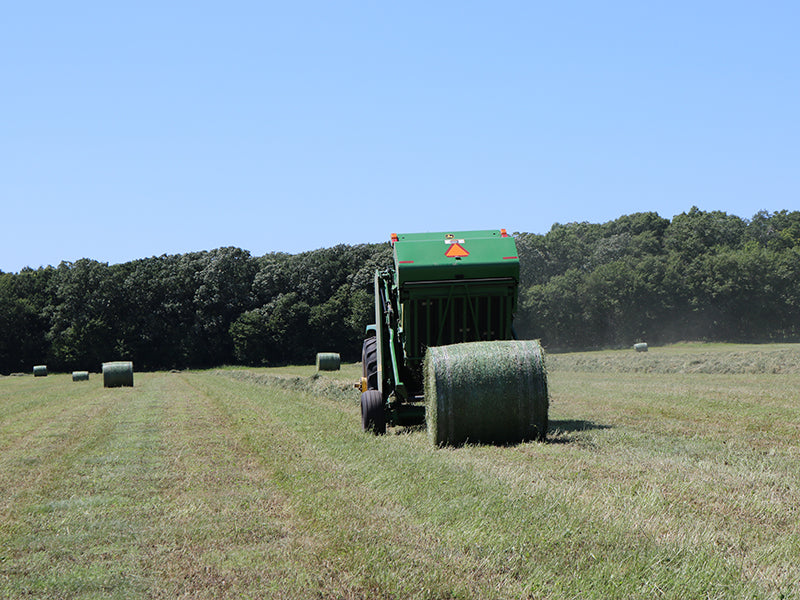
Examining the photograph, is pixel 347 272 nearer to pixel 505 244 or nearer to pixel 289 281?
pixel 289 281

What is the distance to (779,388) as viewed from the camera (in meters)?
18.5

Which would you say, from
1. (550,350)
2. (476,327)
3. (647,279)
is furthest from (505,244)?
(647,279)

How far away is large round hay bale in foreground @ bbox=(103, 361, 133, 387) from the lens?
34719 mm

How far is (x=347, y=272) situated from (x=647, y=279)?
33.2m

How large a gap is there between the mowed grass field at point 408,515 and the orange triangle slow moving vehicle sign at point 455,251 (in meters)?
2.97

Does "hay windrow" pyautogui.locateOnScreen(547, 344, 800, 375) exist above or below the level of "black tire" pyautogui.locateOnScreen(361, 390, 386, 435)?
below

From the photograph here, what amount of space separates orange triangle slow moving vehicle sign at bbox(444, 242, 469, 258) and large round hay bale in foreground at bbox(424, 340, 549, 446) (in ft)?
7.18

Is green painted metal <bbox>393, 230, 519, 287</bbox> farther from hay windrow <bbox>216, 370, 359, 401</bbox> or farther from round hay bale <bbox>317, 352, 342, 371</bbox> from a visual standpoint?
round hay bale <bbox>317, 352, 342, 371</bbox>

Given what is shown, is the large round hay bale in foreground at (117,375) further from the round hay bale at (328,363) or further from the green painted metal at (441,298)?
the green painted metal at (441,298)

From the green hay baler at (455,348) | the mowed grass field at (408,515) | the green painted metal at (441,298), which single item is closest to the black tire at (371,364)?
the green hay baler at (455,348)

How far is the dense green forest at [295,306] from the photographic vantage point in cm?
7019

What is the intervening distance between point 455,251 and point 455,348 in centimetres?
207

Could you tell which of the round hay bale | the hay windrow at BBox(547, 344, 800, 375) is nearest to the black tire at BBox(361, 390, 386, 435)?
the hay windrow at BBox(547, 344, 800, 375)

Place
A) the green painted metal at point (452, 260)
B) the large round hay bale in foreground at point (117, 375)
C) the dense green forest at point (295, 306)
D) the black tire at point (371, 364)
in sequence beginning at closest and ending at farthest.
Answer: the green painted metal at point (452, 260), the black tire at point (371, 364), the large round hay bale in foreground at point (117, 375), the dense green forest at point (295, 306)
